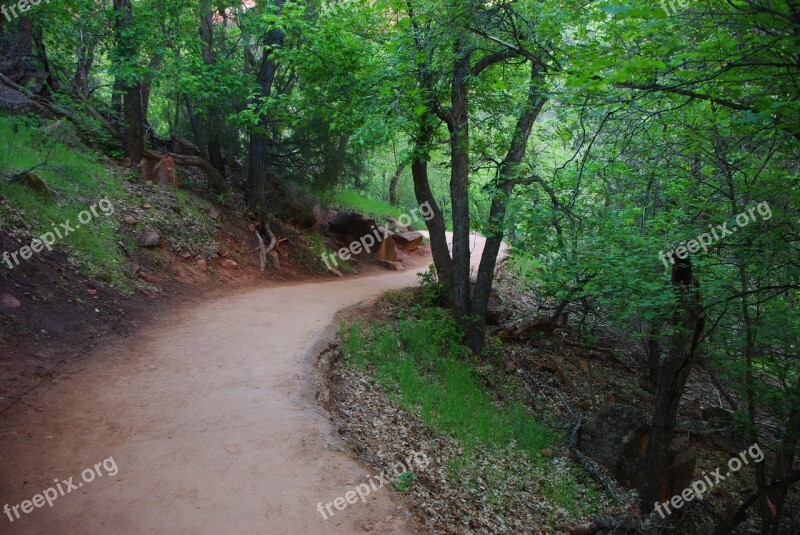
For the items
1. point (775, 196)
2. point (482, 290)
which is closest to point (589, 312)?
point (482, 290)

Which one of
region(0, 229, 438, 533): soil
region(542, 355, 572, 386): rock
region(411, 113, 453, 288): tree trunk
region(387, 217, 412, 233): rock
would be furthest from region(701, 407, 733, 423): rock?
region(387, 217, 412, 233): rock

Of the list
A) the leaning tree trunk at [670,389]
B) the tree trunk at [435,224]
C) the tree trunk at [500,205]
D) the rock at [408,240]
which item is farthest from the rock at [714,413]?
the rock at [408,240]

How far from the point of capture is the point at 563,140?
938 centimetres

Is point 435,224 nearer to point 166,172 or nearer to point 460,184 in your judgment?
point 460,184

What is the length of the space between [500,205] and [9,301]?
710cm

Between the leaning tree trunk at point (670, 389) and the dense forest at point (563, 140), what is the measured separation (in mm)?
24

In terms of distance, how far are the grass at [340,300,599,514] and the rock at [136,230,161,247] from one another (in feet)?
13.8

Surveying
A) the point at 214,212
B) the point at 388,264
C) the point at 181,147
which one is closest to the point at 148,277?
the point at 214,212

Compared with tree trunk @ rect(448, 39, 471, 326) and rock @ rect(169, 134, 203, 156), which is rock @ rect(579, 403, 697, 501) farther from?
rock @ rect(169, 134, 203, 156)

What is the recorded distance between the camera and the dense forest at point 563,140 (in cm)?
435

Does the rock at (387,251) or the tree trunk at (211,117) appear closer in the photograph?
the tree trunk at (211,117)

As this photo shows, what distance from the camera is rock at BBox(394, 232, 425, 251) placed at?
17453mm

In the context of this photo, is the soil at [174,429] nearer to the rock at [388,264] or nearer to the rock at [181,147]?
the rock at [181,147]

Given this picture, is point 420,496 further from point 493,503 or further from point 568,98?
point 568,98
